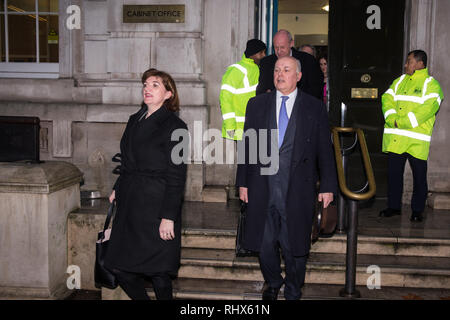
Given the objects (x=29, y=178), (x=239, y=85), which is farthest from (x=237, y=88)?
(x=29, y=178)

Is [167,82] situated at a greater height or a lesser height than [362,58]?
lesser

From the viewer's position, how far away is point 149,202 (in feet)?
11.0

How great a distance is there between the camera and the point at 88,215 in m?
4.91

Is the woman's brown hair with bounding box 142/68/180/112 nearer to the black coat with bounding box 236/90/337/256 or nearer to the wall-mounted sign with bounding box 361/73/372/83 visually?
the black coat with bounding box 236/90/337/256

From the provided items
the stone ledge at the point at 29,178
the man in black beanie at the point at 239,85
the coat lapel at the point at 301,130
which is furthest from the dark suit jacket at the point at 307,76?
the stone ledge at the point at 29,178

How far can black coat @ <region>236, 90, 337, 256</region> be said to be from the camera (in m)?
3.61

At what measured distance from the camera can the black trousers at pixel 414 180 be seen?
18.5 feet

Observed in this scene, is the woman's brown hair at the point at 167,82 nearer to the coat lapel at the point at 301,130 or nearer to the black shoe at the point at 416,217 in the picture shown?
the coat lapel at the point at 301,130

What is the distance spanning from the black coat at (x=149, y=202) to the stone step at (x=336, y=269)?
1235 millimetres

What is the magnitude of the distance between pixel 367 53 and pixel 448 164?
1821mm

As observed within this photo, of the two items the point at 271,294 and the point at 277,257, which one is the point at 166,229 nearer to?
the point at 277,257

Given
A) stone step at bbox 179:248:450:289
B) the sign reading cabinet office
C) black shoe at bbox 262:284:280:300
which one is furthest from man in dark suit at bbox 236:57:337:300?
the sign reading cabinet office

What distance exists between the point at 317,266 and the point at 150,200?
1.90 meters

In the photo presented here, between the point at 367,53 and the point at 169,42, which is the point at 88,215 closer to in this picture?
the point at 169,42
